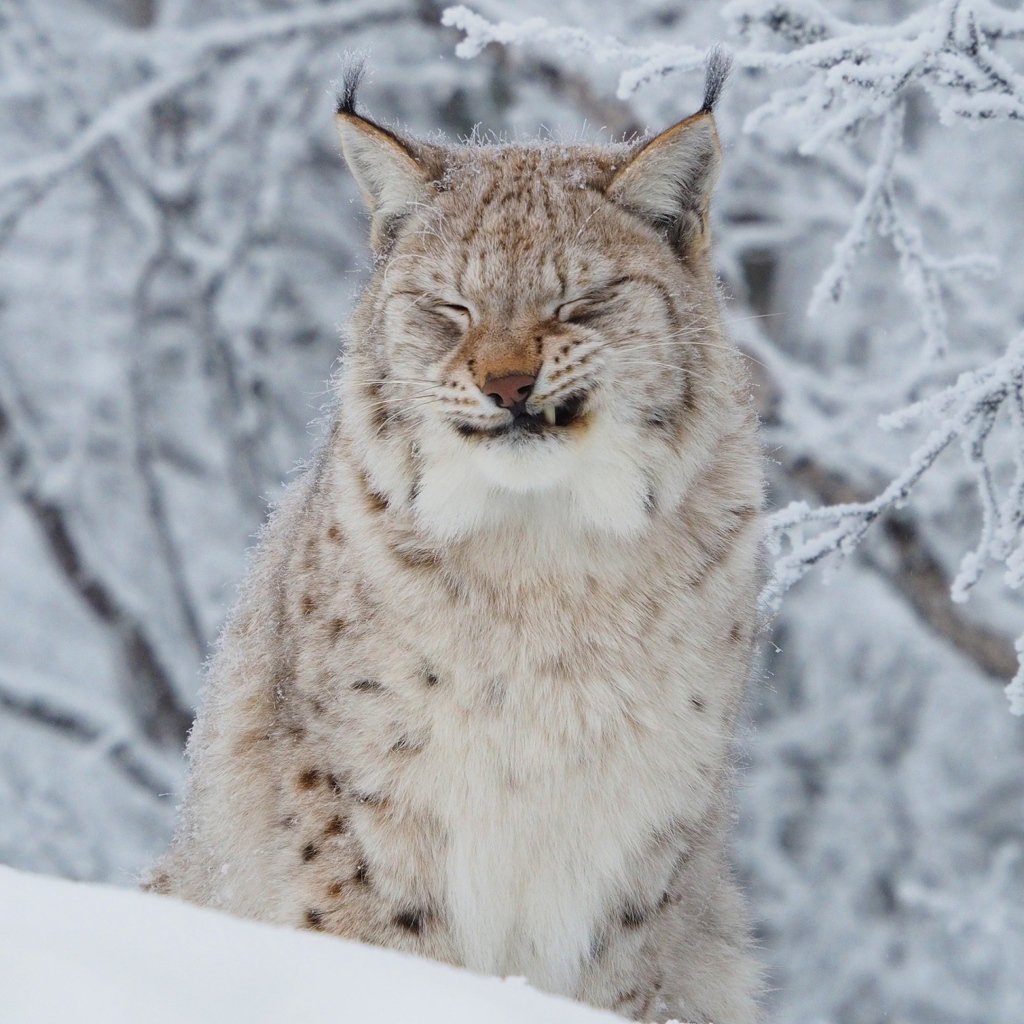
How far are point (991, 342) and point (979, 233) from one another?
575 mm

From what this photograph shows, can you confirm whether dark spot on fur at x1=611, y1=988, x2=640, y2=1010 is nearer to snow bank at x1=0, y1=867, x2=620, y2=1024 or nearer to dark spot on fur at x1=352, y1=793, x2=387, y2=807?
dark spot on fur at x1=352, y1=793, x2=387, y2=807

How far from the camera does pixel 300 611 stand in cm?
404

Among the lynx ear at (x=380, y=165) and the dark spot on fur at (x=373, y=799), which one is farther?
the lynx ear at (x=380, y=165)

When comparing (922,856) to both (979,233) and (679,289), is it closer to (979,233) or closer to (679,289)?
(979,233)

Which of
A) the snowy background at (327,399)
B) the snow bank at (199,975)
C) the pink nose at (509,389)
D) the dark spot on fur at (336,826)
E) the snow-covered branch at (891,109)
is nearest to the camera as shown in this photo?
the snow bank at (199,975)

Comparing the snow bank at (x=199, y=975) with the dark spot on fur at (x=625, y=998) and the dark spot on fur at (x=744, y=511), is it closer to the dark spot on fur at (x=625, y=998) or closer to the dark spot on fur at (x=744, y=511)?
the dark spot on fur at (x=625, y=998)

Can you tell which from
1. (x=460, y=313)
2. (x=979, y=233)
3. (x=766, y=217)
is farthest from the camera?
(x=766, y=217)

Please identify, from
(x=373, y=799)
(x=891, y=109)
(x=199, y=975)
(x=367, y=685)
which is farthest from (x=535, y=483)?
(x=891, y=109)

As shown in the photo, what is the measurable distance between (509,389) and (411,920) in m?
1.25

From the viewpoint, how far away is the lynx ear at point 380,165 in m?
3.98

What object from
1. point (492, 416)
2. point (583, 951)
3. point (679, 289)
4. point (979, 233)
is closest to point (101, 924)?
point (492, 416)

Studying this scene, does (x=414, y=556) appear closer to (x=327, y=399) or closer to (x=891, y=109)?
(x=891, y=109)

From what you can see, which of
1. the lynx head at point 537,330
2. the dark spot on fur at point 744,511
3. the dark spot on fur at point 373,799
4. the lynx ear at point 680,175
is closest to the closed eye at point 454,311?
the lynx head at point 537,330

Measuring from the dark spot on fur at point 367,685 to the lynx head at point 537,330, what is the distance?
0.37 metres
